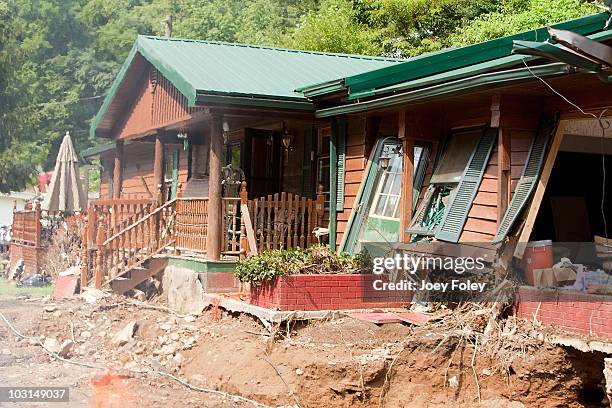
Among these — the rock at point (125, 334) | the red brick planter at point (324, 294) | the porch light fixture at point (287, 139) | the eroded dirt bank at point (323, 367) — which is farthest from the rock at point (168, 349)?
the porch light fixture at point (287, 139)

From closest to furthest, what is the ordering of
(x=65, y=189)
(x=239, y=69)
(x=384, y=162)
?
(x=384, y=162) → (x=239, y=69) → (x=65, y=189)

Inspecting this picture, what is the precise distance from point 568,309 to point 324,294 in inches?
140

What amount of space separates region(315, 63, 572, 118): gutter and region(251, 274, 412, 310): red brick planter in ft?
8.13

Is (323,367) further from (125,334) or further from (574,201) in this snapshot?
(574,201)

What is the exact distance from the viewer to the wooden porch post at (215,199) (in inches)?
539

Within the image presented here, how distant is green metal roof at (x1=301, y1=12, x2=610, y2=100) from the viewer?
862 centimetres

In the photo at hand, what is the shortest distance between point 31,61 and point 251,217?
4280cm

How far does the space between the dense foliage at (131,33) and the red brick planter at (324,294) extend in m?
13.3

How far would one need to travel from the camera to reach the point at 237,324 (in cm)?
1173

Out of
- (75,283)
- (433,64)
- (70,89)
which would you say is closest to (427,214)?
(433,64)

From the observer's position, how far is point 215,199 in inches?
544

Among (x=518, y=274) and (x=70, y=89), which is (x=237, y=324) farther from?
(x=70, y=89)

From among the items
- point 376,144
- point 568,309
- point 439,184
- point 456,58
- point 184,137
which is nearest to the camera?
point 568,309

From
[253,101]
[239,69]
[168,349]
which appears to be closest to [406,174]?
[253,101]
